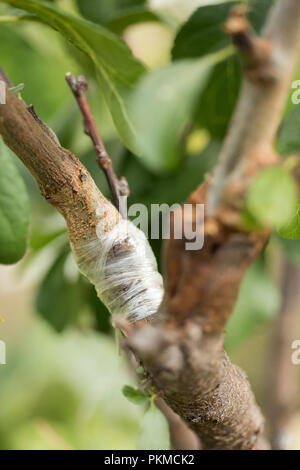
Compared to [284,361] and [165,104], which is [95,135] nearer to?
[165,104]

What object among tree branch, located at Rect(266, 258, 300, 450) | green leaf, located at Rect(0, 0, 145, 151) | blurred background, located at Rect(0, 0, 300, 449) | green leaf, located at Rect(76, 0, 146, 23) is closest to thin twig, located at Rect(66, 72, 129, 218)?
green leaf, located at Rect(0, 0, 145, 151)

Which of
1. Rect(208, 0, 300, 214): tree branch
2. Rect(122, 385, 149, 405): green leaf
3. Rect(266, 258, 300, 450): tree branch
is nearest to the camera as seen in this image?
Rect(208, 0, 300, 214): tree branch

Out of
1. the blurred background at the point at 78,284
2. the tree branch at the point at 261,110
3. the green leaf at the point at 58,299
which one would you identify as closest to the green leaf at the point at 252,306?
the blurred background at the point at 78,284

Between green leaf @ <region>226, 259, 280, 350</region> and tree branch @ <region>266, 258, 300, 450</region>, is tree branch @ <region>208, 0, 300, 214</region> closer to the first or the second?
green leaf @ <region>226, 259, 280, 350</region>
